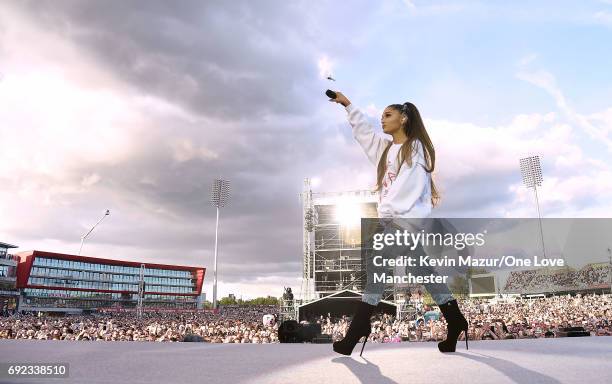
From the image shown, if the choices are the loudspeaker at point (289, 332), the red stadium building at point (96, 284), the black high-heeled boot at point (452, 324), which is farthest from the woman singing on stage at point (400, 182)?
the red stadium building at point (96, 284)

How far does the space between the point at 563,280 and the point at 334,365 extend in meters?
57.4

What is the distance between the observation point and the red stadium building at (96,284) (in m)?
78.6

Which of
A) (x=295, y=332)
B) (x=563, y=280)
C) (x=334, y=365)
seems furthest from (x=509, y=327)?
(x=563, y=280)

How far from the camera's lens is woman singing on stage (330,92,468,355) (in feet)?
13.7

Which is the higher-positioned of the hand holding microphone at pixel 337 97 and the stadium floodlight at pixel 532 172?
the stadium floodlight at pixel 532 172

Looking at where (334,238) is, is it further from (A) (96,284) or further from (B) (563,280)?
(A) (96,284)

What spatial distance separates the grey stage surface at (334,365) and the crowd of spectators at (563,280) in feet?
174

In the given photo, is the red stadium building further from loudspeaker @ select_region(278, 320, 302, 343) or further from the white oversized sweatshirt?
the white oversized sweatshirt

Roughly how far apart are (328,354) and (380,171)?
1858mm

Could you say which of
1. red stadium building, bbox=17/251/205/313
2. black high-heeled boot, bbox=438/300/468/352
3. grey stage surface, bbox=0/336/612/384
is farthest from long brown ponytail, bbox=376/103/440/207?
red stadium building, bbox=17/251/205/313

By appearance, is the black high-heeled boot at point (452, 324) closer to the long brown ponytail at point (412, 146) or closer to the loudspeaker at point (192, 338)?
the long brown ponytail at point (412, 146)

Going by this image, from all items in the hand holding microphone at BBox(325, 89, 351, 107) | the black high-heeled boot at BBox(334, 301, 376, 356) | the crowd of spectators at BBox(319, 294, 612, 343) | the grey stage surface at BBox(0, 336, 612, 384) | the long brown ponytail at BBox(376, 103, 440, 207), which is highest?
the hand holding microphone at BBox(325, 89, 351, 107)

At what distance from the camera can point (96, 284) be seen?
89375 mm

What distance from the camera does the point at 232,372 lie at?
3.33m
